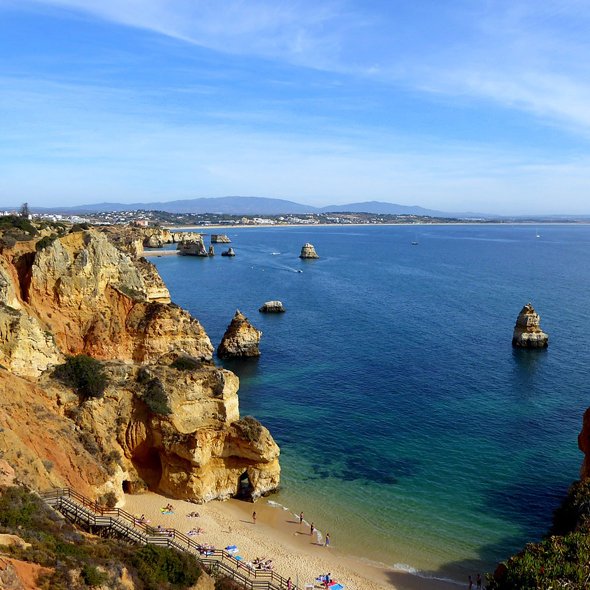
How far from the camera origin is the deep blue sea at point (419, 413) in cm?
3173

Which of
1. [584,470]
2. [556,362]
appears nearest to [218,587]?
[584,470]

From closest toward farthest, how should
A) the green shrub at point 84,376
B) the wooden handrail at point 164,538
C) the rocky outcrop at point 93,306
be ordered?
1. the wooden handrail at point 164,538
2. the green shrub at point 84,376
3. the rocky outcrop at point 93,306

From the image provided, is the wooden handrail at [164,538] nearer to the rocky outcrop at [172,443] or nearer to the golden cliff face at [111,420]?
the golden cliff face at [111,420]

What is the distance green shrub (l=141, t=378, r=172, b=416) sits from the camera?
3300cm

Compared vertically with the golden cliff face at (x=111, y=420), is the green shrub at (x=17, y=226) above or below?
above

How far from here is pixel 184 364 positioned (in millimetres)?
38875

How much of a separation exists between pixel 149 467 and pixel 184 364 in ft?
24.5

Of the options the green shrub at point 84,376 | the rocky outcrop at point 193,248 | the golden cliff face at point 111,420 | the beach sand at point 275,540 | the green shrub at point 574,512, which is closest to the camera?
the green shrub at point 574,512

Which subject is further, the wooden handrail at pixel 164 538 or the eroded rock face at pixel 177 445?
the eroded rock face at pixel 177 445

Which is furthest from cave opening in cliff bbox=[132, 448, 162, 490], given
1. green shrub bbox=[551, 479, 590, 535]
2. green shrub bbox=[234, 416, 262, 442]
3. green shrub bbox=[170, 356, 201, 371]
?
green shrub bbox=[551, 479, 590, 535]

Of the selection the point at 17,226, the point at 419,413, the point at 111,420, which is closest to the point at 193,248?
the point at 17,226

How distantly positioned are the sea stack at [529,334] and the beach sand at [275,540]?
148 ft

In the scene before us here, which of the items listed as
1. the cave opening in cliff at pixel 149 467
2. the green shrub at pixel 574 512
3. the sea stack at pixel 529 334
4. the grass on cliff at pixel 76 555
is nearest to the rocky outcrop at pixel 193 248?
the sea stack at pixel 529 334

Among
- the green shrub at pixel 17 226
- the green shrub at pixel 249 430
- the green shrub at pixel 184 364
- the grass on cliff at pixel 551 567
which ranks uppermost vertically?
the green shrub at pixel 17 226
